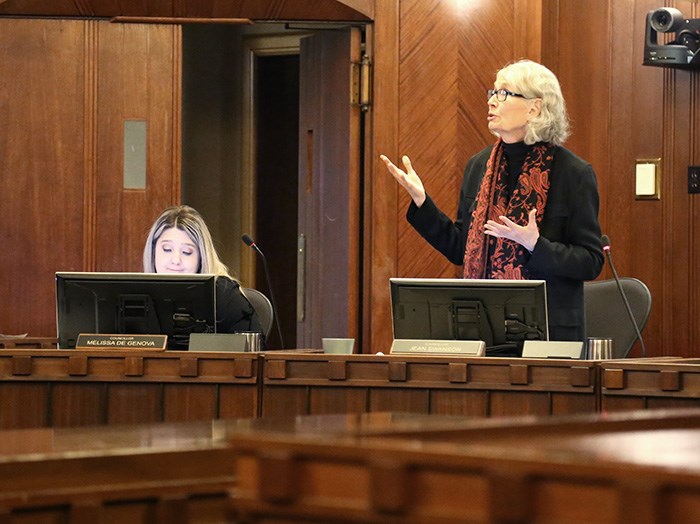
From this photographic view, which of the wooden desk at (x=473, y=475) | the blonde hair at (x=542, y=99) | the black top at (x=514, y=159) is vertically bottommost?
the wooden desk at (x=473, y=475)

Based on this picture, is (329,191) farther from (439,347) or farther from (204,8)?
(439,347)

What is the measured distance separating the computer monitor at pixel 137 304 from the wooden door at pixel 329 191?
2.64 meters

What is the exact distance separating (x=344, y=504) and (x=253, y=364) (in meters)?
2.64

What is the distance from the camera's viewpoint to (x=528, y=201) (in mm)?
4727

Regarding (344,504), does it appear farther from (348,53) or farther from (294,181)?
(294,181)

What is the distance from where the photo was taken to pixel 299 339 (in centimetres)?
762

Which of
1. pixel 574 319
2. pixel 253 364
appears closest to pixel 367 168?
pixel 574 319

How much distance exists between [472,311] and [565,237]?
2.40 feet

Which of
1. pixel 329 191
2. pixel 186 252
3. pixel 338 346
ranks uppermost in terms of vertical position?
pixel 329 191

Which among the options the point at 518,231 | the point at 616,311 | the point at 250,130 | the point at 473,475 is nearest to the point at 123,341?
the point at 518,231

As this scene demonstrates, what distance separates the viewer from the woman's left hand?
4.33 m

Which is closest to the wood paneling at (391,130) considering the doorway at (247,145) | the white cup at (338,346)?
the doorway at (247,145)

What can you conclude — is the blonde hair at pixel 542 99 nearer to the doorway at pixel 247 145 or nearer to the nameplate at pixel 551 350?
the nameplate at pixel 551 350

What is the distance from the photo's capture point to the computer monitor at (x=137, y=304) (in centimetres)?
428
